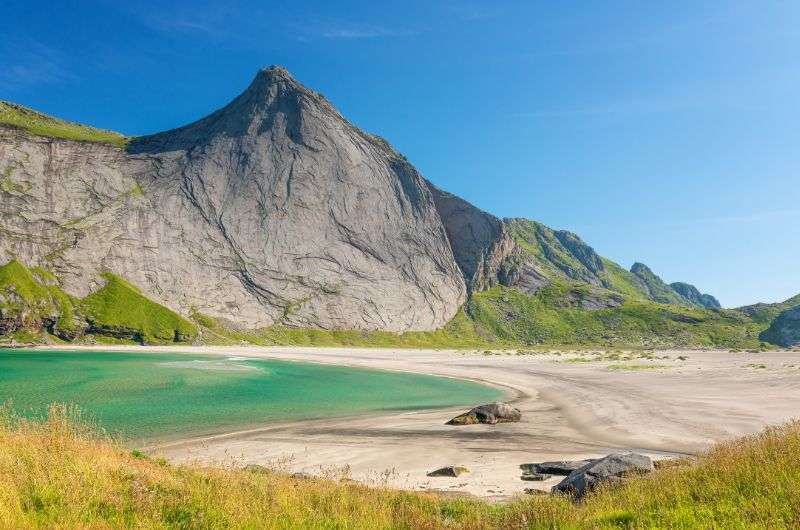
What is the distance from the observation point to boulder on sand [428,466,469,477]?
17.0 meters

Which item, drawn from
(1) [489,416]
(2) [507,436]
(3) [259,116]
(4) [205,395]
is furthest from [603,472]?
(3) [259,116]

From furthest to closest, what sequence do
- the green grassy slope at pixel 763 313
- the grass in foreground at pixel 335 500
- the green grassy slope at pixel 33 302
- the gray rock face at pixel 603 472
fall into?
the green grassy slope at pixel 763 313, the green grassy slope at pixel 33 302, the gray rock face at pixel 603 472, the grass in foreground at pixel 335 500

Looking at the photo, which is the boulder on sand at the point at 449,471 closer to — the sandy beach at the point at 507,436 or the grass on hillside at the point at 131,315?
the sandy beach at the point at 507,436

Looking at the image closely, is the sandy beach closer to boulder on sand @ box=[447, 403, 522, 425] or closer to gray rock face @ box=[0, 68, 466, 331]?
boulder on sand @ box=[447, 403, 522, 425]

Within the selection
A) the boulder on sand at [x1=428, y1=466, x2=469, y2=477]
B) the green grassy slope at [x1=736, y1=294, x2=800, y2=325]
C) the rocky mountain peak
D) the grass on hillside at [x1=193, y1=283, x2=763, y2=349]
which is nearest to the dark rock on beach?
the boulder on sand at [x1=428, y1=466, x2=469, y2=477]

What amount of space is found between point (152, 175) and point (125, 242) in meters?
31.6

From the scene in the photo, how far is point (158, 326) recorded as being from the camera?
119 meters

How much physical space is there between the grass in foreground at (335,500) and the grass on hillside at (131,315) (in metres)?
116

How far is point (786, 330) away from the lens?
524 feet

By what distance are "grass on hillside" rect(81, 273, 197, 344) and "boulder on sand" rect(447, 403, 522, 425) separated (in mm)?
106313

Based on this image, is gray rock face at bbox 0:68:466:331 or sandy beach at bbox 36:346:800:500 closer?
sandy beach at bbox 36:346:800:500

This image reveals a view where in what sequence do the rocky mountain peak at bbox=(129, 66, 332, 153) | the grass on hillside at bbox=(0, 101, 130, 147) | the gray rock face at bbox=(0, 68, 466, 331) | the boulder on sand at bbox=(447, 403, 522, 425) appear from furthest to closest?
the rocky mountain peak at bbox=(129, 66, 332, 153) < the grass on hillside at bbox=(0, 101, 130, 147) < the gray rock face at bbox=(0, 68, 466, 331) < the boulder on sand at bbox=(447, 403, 522, 425)

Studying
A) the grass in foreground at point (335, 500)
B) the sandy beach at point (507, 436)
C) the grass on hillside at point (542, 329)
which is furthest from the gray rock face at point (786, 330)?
the grass in foreground at point (335, 500)

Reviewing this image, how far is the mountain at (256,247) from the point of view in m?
123
